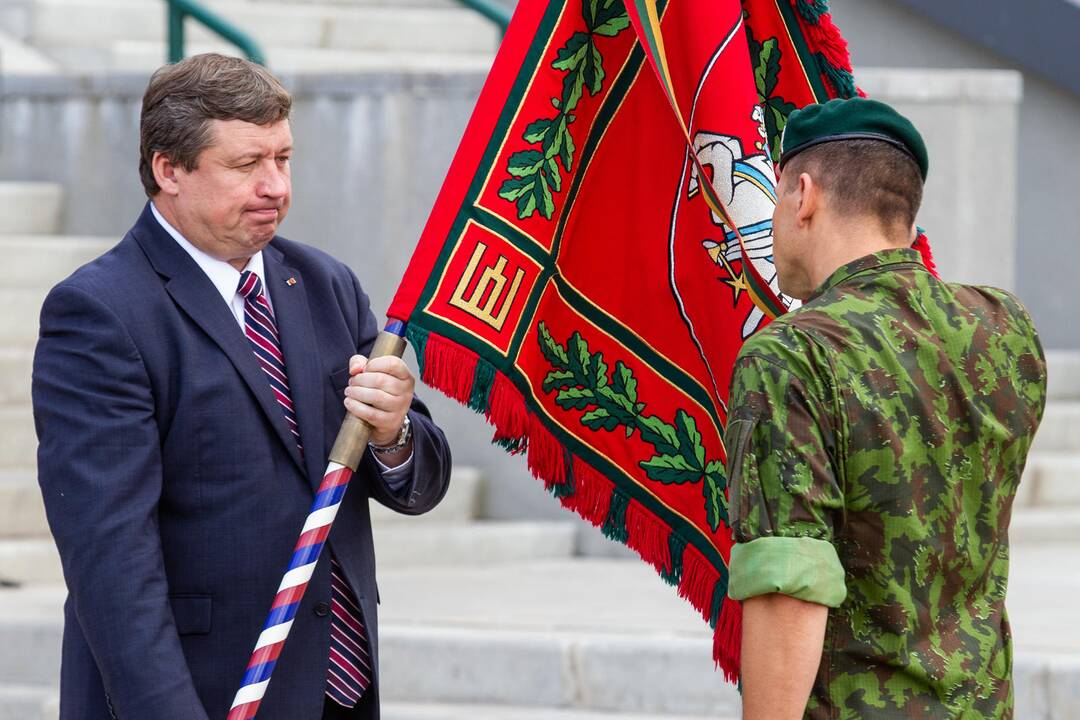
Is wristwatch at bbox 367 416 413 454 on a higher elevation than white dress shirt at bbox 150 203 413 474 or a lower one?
lower

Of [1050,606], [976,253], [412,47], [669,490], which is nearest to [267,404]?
[669,490]

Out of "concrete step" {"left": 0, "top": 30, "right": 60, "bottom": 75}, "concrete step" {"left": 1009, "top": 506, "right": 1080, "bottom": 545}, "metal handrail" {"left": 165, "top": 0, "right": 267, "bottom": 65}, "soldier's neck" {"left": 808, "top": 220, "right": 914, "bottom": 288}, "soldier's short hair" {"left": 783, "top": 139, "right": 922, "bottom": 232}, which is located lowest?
"concrete step" {"left": 1009, "top": 506, "right": 1080, "bottom": 545}

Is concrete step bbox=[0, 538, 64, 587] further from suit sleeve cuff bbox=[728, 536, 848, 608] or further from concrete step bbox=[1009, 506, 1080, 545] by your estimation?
suit sleeve cuff bbox=[728, 536, 848, 608]

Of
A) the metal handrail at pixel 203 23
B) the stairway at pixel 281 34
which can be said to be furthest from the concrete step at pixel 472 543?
the stairway at pixel 281 34

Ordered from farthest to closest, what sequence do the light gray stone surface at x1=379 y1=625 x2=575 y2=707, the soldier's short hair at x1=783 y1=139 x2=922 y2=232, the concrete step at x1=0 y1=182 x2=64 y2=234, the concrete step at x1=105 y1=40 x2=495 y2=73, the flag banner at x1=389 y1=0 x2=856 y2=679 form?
the concrete step at x1=105 y1=40 x2=495 y2=73 < the concrete step at x1=0 y1=182 x2=64 y2=234 < the light gray stone surface at x1=379 y1=625 x2=575 y2=707 < the flag banner at x1=389 y1=0 x2=856 y2=679 < the soldier's short hair at x1=783 y1=139 x2=922 y2=232

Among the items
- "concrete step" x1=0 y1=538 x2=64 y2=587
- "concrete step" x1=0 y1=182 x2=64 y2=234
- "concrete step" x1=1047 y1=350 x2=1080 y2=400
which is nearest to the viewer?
"concrete step" x1=0 y1=538 x2=64 y2=587

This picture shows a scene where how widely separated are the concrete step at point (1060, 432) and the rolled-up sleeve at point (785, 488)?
254 inches

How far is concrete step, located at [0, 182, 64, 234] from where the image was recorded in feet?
28.3

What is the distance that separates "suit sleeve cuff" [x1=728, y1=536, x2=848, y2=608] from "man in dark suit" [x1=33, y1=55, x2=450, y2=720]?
879 millimetres

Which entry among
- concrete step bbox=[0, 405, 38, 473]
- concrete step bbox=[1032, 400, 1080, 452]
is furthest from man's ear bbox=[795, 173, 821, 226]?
concrete step bbox=[1032, 400, 1080, 452]

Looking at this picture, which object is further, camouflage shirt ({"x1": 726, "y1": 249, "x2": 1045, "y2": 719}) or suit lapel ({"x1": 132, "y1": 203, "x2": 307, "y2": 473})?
suit lapel ({"x1": 132, "y1": 203, "x2": 307, "y2": 473})

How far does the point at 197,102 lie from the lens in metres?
3.07

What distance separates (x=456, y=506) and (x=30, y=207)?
9.02ft

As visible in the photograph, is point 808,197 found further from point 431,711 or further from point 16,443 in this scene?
point 16,443
